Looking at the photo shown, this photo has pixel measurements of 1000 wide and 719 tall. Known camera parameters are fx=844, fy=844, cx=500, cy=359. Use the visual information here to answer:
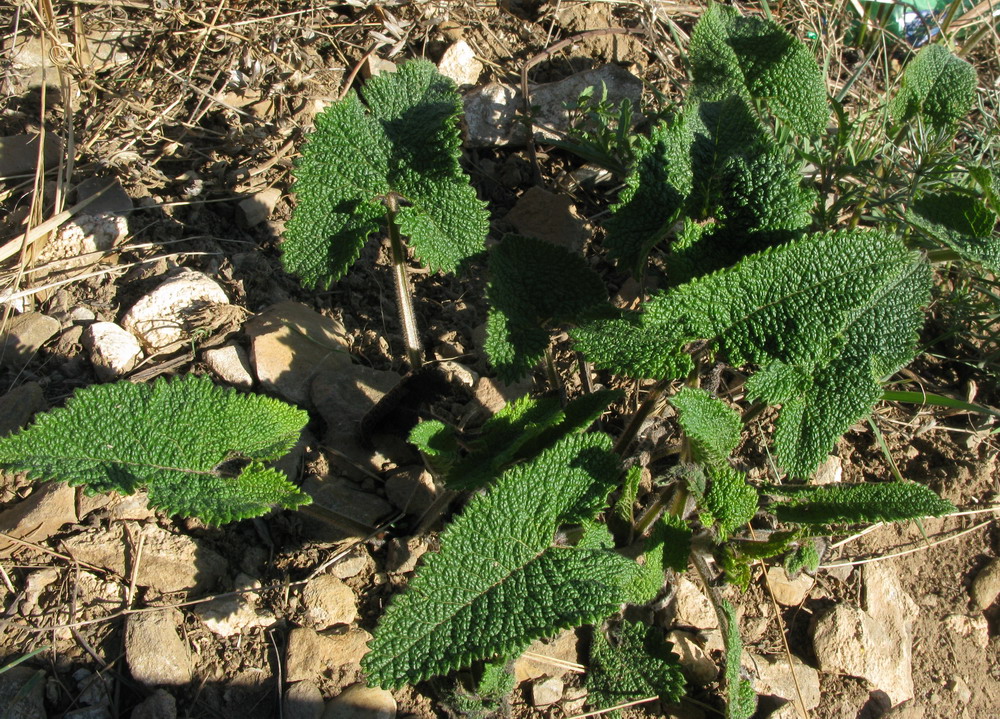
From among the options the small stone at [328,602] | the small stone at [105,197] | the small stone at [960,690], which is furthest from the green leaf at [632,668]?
the small stone at [105,197]

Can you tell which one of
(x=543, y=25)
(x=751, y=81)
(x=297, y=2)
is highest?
(x=751, y=81)

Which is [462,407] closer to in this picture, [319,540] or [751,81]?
[319,540]

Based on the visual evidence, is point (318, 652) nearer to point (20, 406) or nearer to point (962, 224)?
point (20, 406)

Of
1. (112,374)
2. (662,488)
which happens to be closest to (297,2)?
(112,374)

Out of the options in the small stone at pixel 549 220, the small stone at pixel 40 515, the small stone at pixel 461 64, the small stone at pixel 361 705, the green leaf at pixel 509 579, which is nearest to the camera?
the green leaf at pixel 509 579

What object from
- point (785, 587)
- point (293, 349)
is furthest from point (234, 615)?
point (785, 587)

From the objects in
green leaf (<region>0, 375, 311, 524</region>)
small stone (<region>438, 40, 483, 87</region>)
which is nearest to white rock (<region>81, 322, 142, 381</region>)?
green leaf (<region>0, 375, 311, 524</region>)

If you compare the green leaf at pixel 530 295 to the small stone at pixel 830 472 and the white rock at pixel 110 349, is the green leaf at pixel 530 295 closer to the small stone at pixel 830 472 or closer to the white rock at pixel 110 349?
the small stone at pixel 830 472

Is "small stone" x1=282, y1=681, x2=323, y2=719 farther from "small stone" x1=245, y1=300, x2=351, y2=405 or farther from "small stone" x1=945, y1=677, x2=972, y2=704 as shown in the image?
"small stone" x1=945, y1=677, x2=972, y2=704
